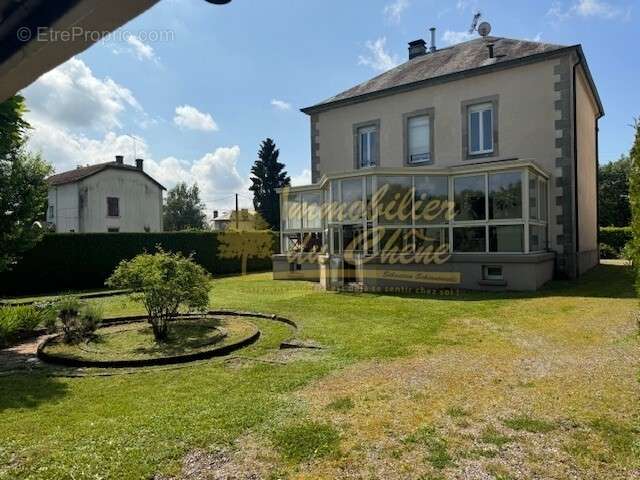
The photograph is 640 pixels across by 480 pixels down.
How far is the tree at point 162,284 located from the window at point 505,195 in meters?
9.26

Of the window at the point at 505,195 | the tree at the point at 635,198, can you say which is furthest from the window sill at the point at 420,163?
the tree at the point at 635,198

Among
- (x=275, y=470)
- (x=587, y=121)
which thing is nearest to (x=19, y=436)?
(x=275, y=470)

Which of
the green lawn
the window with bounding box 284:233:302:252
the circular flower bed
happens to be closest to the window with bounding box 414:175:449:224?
the green lawn

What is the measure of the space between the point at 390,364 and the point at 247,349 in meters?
2.56

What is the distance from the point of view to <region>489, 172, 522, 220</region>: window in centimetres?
1291

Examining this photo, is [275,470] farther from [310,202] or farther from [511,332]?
[310,202]

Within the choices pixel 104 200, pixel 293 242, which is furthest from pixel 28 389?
pixel 104 200

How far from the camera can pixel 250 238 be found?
25703 millimetres

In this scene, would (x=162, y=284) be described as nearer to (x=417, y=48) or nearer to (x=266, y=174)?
(x=417, y=48)

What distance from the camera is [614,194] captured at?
130 feet

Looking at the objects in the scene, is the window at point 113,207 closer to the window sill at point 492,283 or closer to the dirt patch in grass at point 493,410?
the window sill at point 492,283

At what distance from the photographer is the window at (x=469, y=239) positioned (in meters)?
13.3

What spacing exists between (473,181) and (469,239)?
1848mm

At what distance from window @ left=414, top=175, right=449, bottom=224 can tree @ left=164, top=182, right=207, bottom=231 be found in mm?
50750
